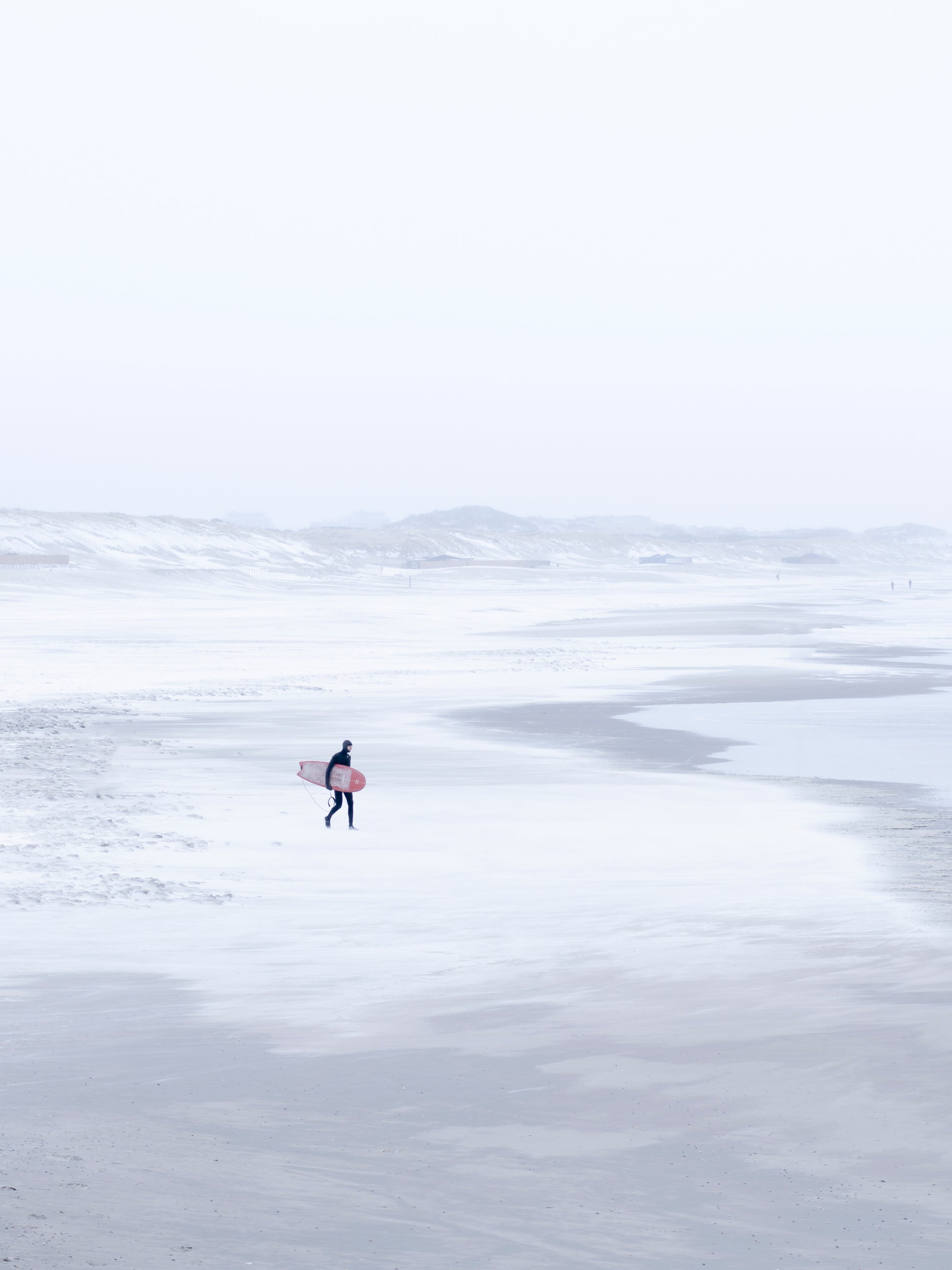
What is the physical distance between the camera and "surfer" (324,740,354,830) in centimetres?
1492

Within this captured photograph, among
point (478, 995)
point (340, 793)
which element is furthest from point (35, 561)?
point (478, 995)

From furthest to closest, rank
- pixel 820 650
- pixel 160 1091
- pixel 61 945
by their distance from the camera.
Result: pixel 820 650 → pixel 61 945 → pixel 160 1091

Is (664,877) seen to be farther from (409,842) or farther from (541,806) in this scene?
(541,806)

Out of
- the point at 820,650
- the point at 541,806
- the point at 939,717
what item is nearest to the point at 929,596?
the point at 820,650

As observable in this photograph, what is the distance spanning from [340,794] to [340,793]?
0.04 feet

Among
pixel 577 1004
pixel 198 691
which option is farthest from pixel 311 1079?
pixel 198 691

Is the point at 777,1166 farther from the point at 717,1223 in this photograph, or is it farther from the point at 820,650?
the point at 820,650

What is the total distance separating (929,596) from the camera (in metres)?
94.1

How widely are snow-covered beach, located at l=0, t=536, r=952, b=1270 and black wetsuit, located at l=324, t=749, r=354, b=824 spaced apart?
0.29 m

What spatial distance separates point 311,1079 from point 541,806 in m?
9.17

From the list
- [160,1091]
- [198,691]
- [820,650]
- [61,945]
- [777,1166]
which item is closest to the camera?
[777,1166]

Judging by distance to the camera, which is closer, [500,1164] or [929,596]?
[500,1164]

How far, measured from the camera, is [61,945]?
10242 mm

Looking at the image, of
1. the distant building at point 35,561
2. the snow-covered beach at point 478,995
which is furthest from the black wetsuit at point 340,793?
the distant building at point 35,561
